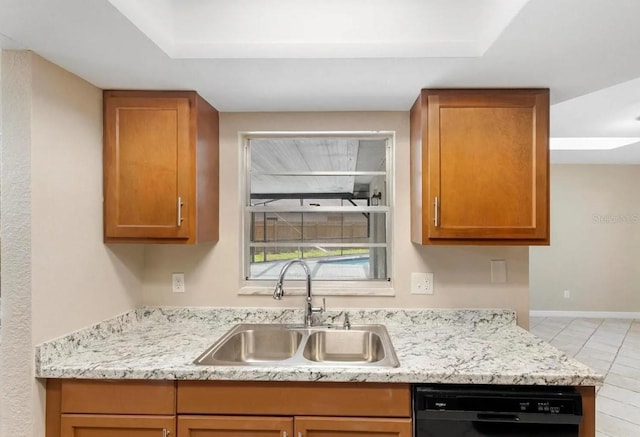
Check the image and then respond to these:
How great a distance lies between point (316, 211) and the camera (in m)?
2.25

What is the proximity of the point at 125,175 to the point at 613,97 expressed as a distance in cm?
347

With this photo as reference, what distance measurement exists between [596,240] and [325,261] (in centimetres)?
516

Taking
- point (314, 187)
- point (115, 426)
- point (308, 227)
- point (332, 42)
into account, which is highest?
point (332, 42)

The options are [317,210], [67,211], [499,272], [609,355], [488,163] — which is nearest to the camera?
[67,211]

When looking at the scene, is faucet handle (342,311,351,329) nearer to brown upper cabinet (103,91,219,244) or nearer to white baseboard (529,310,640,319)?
brown upper cabinet (103,91,219,244)

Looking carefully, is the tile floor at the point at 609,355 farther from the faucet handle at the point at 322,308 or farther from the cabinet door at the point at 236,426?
the cabinet door at the point at 236,426

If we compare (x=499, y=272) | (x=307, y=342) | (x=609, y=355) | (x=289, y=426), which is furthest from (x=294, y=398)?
(x=609, y=355)

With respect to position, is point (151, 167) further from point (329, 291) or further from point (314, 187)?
point (329, 291)

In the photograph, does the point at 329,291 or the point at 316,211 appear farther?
the point at 316,211

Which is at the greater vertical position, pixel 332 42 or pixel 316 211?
pixel 332 42

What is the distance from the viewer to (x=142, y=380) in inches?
56.1

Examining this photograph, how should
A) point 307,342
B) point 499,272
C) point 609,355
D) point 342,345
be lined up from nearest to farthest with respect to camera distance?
point 307,342
point 342,345
point 499,272
point 609,355

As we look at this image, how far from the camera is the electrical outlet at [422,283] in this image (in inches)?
82.1

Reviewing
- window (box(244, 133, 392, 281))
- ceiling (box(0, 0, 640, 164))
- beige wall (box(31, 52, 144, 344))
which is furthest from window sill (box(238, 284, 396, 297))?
ceiling (box(0, 0, 640, 164))
